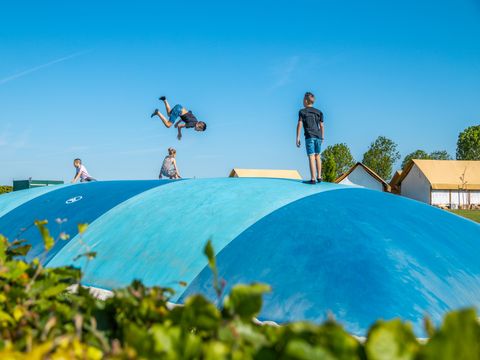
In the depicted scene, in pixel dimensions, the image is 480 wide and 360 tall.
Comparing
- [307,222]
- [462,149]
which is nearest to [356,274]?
[307,222]

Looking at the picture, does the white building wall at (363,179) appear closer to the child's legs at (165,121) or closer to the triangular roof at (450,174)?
the triangular roof at (450,174)

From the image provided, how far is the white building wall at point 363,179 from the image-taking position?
154 ft

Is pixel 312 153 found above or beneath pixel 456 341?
above

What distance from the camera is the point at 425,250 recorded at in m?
5.19

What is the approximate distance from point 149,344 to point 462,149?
3403 inches

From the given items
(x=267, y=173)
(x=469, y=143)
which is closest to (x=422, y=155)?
(x=469, y=143)

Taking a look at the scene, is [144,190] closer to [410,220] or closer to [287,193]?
[287,193]

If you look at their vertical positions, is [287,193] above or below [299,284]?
above

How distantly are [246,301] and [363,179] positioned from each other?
47503 millimetres

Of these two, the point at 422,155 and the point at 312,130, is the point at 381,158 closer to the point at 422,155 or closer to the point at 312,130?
the point at 422,155

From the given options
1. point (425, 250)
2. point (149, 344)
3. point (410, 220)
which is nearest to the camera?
point (149, 344)

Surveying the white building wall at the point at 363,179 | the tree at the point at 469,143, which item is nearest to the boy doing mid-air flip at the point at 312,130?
the white building wall at the point at 363,179

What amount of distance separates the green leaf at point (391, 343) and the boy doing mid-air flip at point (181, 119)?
1176 centimetres

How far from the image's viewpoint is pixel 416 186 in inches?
1880
